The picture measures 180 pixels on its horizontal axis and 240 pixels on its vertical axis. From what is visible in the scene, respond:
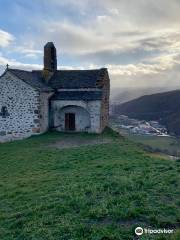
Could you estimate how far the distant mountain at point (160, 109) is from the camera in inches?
4208

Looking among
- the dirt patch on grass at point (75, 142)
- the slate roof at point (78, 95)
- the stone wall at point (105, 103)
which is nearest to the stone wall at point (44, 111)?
the slate roof at point (78, 95)

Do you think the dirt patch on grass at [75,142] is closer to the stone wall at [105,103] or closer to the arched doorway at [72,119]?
the arched doorway at [72,119]

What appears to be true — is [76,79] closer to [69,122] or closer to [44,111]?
[69,122]

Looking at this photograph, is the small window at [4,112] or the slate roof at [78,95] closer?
the slate roof at [78,95]

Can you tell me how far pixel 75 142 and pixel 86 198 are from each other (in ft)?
50.4

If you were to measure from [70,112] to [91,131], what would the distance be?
107 inches

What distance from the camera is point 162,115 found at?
116438 millimetres

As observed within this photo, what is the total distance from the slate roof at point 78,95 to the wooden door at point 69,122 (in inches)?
65.6

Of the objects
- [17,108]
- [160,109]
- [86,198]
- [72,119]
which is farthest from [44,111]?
[160,109]

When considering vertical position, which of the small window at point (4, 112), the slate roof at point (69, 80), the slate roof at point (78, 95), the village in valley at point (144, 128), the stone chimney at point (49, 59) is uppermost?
the stone chimney at point (49, 59)

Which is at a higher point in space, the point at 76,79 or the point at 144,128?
the point at 76,79

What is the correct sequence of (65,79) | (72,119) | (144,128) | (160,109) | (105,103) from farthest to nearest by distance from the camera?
(160,109) < (144,128) < (105,103) < (65,79) < (72,119)

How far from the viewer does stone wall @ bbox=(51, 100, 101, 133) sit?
29.2m

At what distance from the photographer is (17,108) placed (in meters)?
29.2
